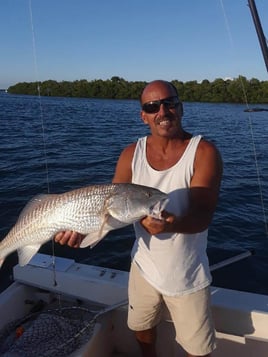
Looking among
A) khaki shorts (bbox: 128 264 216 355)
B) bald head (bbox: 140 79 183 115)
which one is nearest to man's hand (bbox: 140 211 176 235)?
khaki shorts (bbox: 128 264 216 355)

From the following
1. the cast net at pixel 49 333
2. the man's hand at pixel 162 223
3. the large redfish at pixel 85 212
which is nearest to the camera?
the man's hand at pixel 162 223

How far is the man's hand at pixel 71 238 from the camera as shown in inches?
114

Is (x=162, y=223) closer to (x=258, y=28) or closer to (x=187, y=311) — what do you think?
(x=187, y=311)

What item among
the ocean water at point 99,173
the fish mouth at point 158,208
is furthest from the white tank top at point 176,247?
the ocean water at point 99,173

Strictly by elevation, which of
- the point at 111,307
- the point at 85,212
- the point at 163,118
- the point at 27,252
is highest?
the point at 163,118

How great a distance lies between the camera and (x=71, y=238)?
2.90 meters

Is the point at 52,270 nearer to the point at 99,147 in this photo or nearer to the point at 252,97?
the point at 99,147

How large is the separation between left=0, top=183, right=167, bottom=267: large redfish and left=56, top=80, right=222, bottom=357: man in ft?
0.32

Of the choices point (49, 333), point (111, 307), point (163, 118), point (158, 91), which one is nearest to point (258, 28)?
point (158, 91)

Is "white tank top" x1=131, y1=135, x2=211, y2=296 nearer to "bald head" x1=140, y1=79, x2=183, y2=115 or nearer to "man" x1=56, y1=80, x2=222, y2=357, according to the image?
"man" x1=56, y1=80, x2=222, y2=357

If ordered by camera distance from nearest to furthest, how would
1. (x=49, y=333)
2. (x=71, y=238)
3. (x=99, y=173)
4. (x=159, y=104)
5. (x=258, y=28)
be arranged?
(x=159, y=104) < (x=71, y=238) < (x=49, y=333) < (x=258, y=28) < (x=99, y=173)

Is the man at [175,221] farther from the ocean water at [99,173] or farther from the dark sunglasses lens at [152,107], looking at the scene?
the ocean water at [99,173]

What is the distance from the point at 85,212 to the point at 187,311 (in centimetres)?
102

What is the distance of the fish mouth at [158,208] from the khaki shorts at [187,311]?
2.13ft
